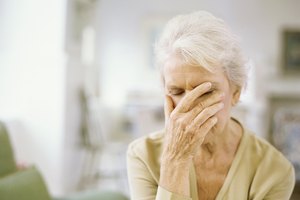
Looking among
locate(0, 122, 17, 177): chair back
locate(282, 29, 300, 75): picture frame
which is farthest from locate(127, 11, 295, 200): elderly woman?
locate(282, 29, 300, 75): picture frame

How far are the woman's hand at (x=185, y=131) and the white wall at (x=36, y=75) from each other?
2345 mm

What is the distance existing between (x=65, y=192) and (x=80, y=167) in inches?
29.7

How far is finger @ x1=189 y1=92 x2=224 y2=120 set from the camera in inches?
46.2

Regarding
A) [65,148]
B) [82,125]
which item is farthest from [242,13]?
[65,148]

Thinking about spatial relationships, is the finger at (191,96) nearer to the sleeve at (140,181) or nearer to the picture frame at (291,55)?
the sleeve at (140,181)

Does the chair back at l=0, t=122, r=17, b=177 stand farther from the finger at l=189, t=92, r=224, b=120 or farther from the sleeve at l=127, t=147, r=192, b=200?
the finger at l=189, t=92, r=224, b=120

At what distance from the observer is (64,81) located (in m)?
3.41

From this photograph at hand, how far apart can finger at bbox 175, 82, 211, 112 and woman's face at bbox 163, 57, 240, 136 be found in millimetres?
23

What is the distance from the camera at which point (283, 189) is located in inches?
50.1

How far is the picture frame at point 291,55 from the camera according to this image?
6.62m

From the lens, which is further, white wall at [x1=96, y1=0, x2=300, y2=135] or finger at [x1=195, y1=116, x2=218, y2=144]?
white wall at [x1=96, y1=0, x2=300, y2=135]

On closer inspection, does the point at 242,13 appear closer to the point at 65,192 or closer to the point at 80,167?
the point at 80,167

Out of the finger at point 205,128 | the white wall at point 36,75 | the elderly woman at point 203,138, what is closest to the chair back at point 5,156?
the elderly woman at point 203,138

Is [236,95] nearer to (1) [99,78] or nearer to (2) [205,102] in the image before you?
(2) [205,102]
